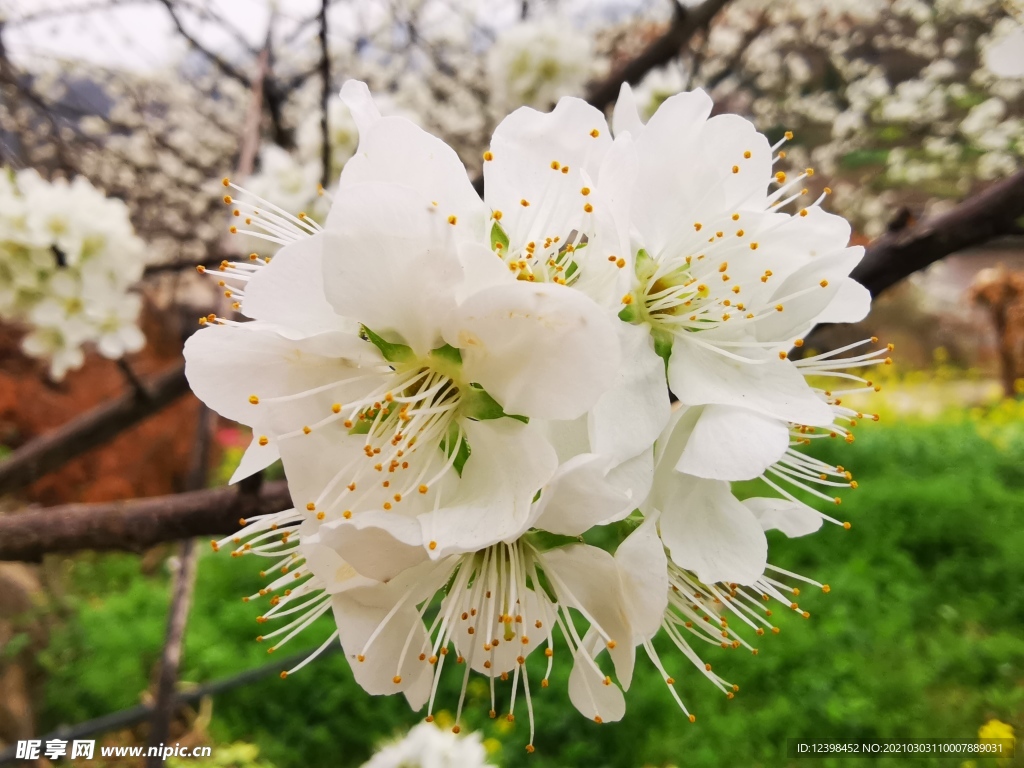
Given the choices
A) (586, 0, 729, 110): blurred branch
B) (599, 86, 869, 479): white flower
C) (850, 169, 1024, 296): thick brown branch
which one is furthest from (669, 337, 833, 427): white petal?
(586, 0, 729, 110): blurred branch

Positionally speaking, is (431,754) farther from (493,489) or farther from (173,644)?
(493,489)

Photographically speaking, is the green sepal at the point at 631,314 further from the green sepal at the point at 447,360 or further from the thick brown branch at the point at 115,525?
the thick brown branch at the point at 115,525

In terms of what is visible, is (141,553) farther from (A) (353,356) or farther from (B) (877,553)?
(B) (877,553)

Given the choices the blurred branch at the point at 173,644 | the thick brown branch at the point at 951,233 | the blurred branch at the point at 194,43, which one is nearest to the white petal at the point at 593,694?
the thick brown branch at the point at 951,233

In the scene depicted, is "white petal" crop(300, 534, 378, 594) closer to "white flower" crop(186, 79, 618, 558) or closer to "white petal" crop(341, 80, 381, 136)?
"white flower" crop(186, 79, 618, 558)

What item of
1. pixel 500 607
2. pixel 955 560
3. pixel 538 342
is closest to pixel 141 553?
pixel 500 607

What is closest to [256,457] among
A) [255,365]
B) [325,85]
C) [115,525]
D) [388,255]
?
[255,365]
